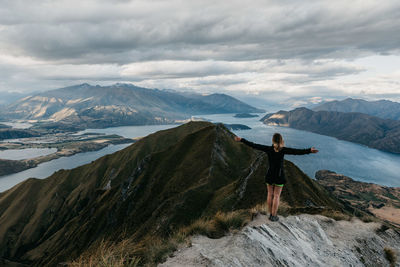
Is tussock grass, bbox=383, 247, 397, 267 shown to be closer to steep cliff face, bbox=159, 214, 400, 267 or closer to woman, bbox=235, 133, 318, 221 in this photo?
steep cliff face, bbox=159, 214, 400, 267

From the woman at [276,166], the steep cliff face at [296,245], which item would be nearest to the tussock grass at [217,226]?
the steep cliff face at [296,245]

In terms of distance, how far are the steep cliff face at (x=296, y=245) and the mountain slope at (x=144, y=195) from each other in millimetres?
2619

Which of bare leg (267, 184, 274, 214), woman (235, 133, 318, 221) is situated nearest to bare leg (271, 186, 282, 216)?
woman (235, 133, 318, 221)

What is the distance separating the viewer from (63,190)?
164 metres

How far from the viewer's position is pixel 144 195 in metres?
81.8

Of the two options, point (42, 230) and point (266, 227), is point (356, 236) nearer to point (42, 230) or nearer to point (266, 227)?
point (266, 227)

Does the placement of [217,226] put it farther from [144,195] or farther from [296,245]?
[144,195]

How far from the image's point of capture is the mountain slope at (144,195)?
47750mm

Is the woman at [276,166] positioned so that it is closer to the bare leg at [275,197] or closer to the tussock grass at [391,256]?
the bare leg at [275,197]

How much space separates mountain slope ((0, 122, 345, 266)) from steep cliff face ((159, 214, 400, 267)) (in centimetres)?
262

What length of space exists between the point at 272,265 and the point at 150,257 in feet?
16.7

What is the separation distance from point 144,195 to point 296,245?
7647 centimetres

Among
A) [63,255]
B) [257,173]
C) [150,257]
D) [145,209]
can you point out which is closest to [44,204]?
[63,255]

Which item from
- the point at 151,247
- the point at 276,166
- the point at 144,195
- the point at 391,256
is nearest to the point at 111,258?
the point at 151,247
